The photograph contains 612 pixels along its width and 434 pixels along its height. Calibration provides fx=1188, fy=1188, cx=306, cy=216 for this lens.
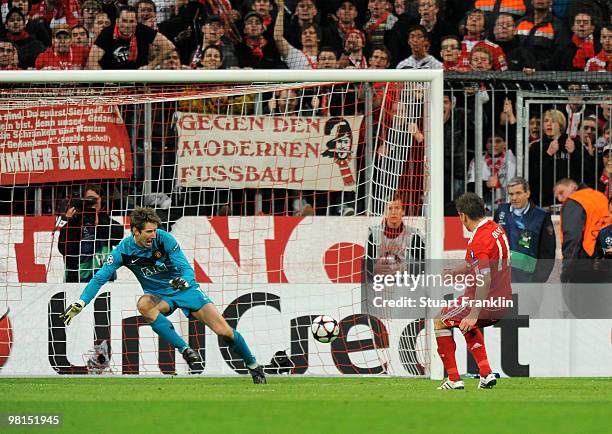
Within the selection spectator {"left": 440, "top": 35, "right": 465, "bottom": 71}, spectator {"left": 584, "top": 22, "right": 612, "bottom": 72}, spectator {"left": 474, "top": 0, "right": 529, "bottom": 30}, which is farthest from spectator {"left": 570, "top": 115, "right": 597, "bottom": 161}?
spectator {"left": 474, "top": 0, "right": 529, "bottom": 30}

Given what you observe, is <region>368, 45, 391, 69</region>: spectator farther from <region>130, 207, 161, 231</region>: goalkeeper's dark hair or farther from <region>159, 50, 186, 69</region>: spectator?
<region>130, 207, 161, 231</region>: goalkeeper's dark hair

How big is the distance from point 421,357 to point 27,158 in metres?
4.05

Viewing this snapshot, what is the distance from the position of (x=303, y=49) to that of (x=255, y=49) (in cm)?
50

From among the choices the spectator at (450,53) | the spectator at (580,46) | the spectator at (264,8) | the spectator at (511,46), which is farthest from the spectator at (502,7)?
the spectator at (264,8)

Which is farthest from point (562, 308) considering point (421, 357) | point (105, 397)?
point (105, 397)

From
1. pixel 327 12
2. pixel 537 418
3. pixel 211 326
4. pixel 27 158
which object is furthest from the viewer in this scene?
pixel 327 12

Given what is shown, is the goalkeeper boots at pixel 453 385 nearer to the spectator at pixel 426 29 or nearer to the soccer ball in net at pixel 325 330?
the soccer ball in net at pixel 325 330

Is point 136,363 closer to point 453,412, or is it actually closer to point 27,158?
point 27,158

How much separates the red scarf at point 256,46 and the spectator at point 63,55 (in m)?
1.66

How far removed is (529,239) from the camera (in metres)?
11.1

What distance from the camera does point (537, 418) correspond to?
271 inches

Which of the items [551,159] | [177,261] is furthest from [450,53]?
[177,261]

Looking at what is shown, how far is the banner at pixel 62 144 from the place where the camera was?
10789 mm

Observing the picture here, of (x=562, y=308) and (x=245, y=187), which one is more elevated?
(x=245, y=187)
